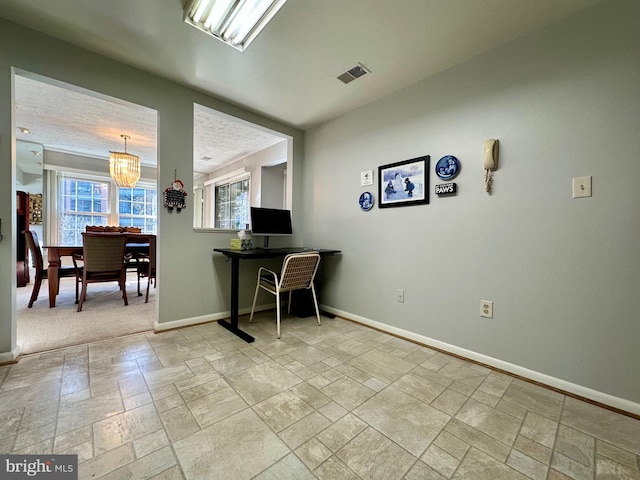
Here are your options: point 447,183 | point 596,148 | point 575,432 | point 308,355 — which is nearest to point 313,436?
point 308,355

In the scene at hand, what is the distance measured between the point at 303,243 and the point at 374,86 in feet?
6.45

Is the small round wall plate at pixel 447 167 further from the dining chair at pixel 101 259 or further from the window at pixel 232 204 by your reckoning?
the window at pixel 232 204

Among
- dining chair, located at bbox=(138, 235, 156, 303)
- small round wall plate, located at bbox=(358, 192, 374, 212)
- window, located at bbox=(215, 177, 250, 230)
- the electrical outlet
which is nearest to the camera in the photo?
the electrical outlet

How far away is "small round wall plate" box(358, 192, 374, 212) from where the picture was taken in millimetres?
2656

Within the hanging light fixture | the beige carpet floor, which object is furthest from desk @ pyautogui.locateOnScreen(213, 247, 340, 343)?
the hanging light fixture

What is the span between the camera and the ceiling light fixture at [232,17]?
60.9 inches

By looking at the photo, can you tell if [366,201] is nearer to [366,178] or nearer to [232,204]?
[366,178]

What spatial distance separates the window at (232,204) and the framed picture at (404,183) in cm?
331

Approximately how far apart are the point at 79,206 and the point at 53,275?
305 cm

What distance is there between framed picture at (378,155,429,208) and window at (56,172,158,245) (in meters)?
5.73

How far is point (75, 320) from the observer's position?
2629 mm

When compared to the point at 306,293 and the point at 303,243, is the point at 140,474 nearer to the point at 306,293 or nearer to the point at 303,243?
the point at 306,293

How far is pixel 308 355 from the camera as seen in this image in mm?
2008

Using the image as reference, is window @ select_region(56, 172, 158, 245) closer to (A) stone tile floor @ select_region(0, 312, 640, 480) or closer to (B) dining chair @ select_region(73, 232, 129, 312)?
(B) dining chair @ select_region(73, 232, 129, 312)
